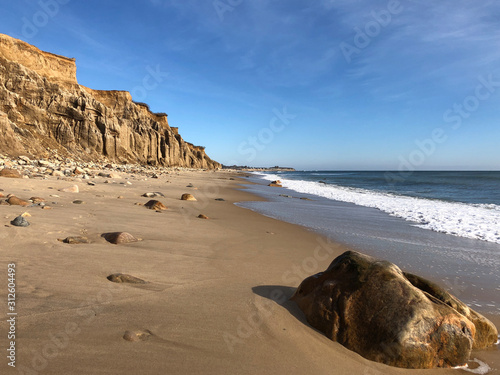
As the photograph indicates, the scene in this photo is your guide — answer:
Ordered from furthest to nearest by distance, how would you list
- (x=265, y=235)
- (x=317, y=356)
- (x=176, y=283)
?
(x=265, y=235)
(x=176, y=283)
(x=317, y=356)

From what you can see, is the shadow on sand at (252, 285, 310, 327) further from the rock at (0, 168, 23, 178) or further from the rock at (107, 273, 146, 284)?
the rock at (0, 168, 23, 178)

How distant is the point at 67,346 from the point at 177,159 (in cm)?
5155

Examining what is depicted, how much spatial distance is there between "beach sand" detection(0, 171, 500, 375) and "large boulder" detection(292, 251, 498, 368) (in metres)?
0.10

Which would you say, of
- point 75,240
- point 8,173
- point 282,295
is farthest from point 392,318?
point 8,173

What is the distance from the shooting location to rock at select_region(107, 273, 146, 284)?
2.88 meters

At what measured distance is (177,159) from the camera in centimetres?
5144

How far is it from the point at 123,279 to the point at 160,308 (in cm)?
72

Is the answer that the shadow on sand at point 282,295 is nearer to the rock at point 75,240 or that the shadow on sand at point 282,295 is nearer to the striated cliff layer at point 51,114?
the rock at point 75,240

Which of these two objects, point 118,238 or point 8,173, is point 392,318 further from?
point 8,173

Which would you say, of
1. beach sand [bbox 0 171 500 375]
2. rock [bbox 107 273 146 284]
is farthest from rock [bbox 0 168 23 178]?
rock [bbox 107 273 146 284]

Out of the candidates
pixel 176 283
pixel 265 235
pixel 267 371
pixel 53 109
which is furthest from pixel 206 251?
pixel 53 109


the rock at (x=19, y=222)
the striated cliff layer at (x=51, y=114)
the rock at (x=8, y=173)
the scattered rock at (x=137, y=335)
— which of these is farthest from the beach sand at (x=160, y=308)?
the striated cliff layer at (x=51, y=114)

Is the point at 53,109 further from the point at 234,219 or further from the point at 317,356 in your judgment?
the point at 317,356

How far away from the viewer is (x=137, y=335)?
2.01m
